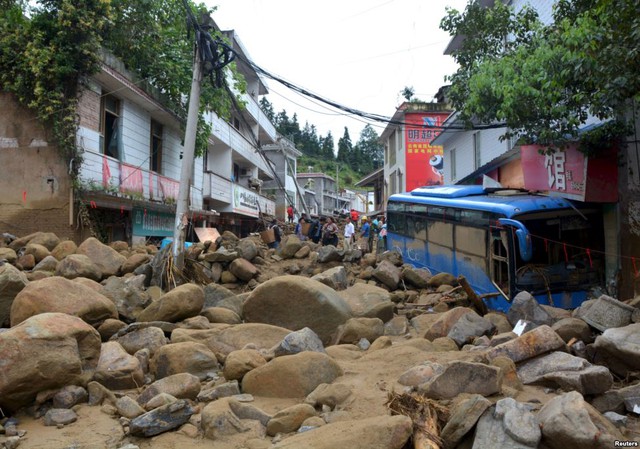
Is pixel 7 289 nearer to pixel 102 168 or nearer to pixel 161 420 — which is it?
pixel 161 420

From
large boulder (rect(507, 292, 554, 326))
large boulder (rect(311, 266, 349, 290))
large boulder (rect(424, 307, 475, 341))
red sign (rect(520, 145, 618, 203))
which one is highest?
red sign (rect(520, 145, 618, 203))

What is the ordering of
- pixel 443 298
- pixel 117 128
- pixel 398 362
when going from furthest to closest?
pixel 117 128, pixel 443 298, pixel 398 362

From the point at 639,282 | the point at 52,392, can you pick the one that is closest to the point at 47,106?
the point at 52,392

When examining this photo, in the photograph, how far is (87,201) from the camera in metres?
12.9

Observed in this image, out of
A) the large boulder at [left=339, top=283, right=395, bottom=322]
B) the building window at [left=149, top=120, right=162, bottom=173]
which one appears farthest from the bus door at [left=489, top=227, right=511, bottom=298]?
the building window at [left=149, top=120, right=162, bottom=173]

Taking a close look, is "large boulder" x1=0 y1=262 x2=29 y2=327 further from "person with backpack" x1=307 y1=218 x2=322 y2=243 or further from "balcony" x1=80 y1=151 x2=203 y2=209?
"person with backpack" x1=307 y1=218 x2=322 y2=243

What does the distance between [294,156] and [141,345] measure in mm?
36389

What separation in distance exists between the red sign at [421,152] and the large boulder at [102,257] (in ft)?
67.8

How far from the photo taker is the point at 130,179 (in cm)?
1466

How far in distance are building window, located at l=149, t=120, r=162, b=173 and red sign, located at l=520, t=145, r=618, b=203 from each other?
12044 millimetres

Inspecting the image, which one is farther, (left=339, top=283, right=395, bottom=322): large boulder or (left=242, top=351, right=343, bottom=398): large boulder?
(left=339, top=283, right=395, bottom=322): large boulder

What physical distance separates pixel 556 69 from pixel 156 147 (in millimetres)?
13050

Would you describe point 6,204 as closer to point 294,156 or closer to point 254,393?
point 254,393

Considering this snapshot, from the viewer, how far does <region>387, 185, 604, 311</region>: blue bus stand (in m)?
8.95
